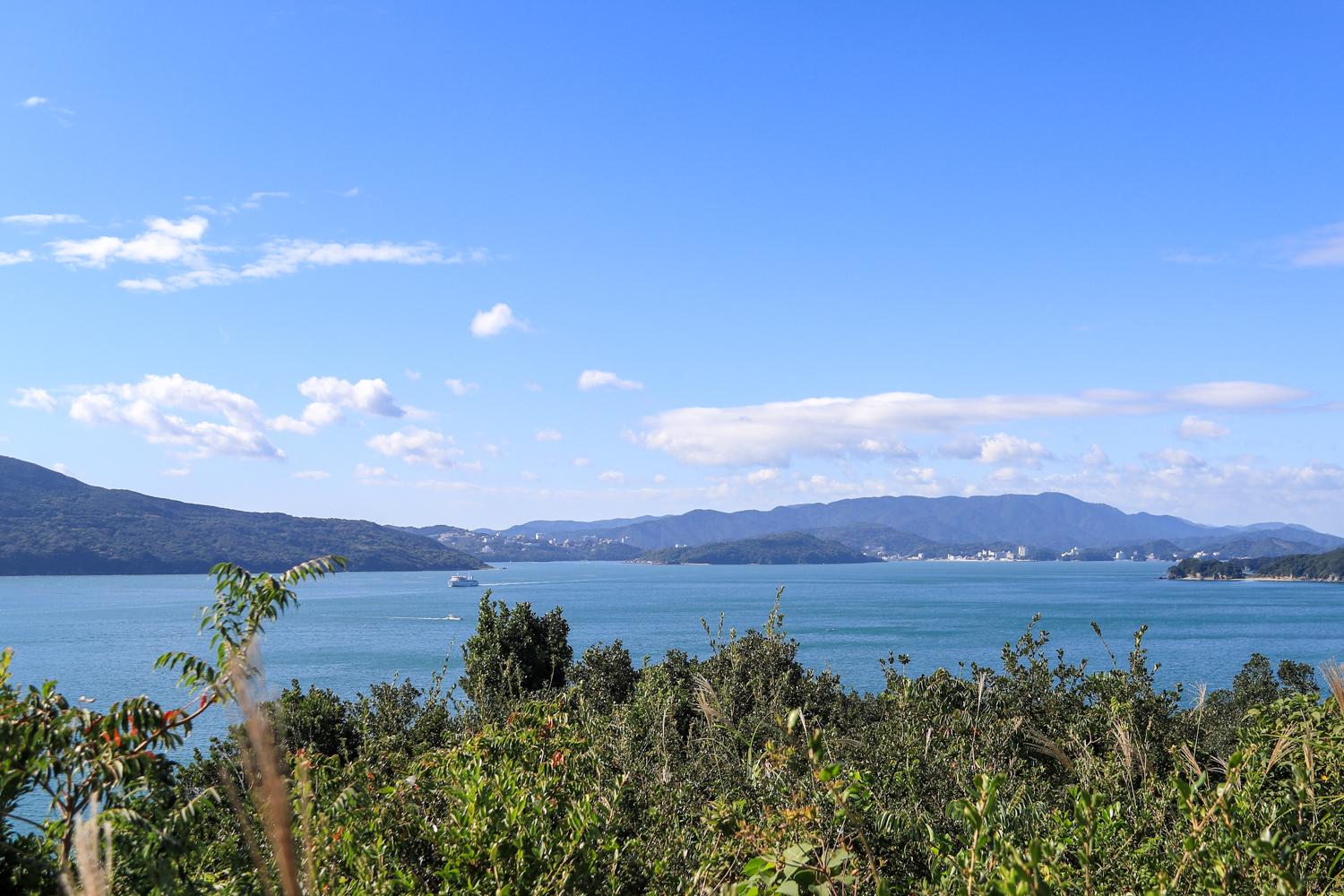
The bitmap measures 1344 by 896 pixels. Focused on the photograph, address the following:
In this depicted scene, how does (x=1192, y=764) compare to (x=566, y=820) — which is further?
(x=566, y=820)

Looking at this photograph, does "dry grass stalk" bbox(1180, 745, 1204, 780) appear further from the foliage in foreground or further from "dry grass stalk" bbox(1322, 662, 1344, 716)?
"dry grass stalk" bbox(1322, 662, 1344, 716)

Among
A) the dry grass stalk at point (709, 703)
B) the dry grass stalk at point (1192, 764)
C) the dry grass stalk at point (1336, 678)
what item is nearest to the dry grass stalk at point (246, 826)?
the dry grass stalk at point (709, 703)

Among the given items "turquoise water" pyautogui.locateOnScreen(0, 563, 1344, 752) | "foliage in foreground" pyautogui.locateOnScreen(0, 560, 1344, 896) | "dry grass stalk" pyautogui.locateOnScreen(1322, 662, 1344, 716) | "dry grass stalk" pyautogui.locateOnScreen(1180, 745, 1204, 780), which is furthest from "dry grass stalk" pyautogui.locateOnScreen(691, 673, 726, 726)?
"turquoise water" pyautogui.locateOnScreen(0, 563, 1344, 752)

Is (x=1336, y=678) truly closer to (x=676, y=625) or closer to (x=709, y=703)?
(x=709, y=703)

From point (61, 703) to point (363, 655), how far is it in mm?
84907

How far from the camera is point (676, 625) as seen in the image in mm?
103688

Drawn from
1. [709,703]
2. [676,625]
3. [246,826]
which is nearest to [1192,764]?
[709,703]

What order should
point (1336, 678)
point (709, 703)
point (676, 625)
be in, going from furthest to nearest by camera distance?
point (676, 625)
point (709, 703)
point (1336, 678)

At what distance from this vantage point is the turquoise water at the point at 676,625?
241ft

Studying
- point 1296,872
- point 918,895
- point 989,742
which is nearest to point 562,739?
point 918,895

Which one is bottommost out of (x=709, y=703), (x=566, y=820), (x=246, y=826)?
(x=566, y=820)

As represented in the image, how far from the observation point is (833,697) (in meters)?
23.4

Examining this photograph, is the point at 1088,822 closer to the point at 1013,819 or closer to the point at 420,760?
the point at 1013,819

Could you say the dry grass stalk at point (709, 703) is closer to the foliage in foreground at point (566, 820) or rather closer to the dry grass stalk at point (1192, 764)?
the foliage in foreground at point (566, 820)
